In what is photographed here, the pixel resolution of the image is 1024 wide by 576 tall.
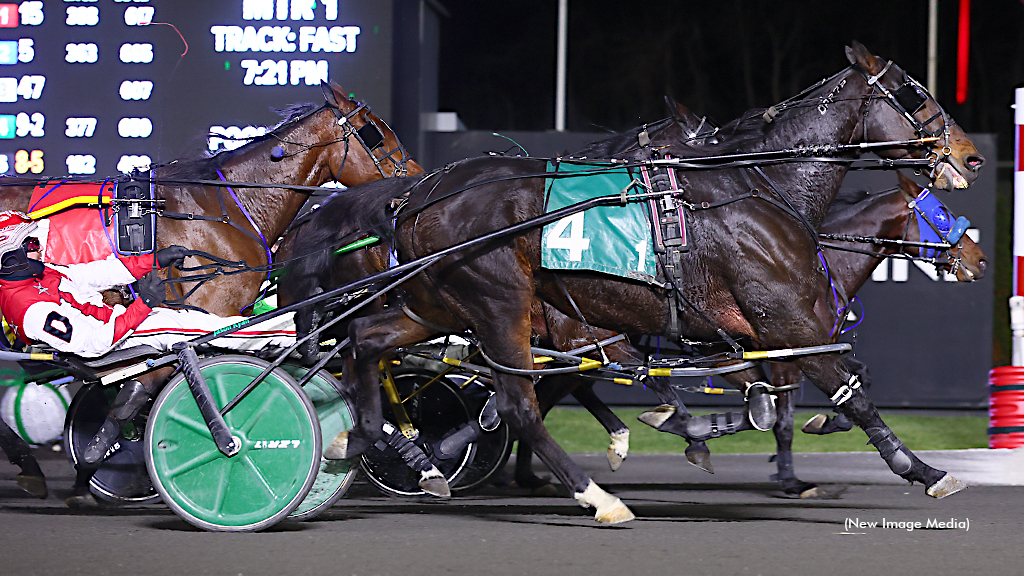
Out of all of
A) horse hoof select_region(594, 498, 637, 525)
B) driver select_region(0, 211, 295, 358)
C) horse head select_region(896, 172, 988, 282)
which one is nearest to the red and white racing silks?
driver select_region(0, 211, 295, 358)

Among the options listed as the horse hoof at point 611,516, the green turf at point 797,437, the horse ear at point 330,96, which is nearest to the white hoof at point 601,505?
the horse hoof at point 611,516

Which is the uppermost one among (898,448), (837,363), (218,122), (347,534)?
(218,122)

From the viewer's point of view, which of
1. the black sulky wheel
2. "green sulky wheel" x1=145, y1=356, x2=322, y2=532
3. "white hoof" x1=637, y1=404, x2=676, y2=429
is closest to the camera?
"green sulky wheel" x1=145, y1=356, x2=322, y2=532

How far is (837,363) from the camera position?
4957 millimetres

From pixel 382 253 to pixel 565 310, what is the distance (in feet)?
3.49

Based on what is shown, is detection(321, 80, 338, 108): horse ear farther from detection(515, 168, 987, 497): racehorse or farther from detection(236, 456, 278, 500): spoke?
detection(236, 456, 278, 500): spoke

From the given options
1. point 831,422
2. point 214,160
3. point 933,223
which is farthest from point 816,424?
point 214,160

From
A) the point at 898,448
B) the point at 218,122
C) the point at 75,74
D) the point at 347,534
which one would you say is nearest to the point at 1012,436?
the point at 898,448

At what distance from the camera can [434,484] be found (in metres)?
5.28

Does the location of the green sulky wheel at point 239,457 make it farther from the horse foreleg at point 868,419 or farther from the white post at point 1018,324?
the white post at point 1018,324

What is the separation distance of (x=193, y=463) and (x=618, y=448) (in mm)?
2287

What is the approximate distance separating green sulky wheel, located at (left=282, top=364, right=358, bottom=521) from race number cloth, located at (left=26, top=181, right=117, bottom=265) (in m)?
1.11

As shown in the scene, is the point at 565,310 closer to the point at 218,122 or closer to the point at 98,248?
the point at 98,248

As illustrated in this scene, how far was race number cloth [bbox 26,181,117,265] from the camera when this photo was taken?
5.29 metres
